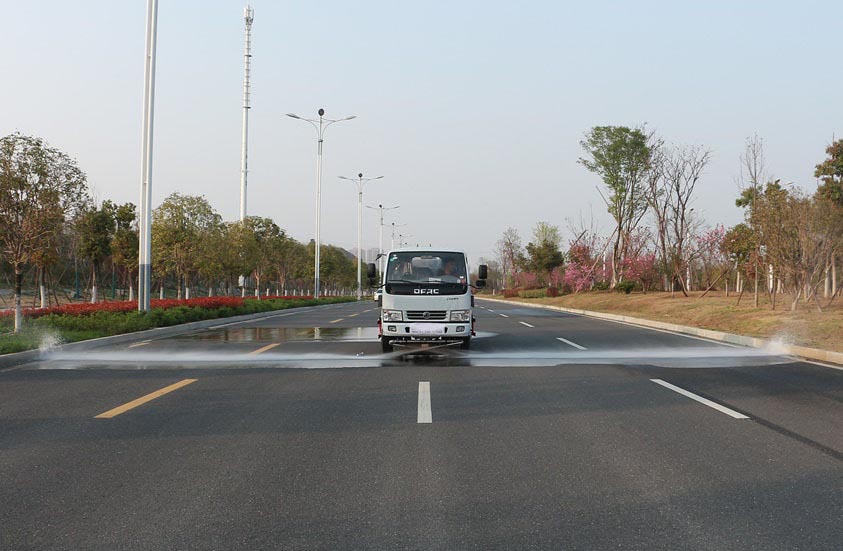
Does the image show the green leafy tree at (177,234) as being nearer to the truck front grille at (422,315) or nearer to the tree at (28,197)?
the tree at (28,197)

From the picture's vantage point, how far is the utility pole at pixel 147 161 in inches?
762

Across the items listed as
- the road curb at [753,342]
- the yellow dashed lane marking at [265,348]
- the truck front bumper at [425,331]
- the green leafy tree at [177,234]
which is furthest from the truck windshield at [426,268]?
the green leafy tree at [177,234]

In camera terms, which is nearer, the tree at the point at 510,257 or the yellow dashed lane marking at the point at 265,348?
the yellow dashed lane marking at the point at 265,348

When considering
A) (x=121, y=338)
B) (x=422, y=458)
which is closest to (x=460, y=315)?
(x=422, y=458)

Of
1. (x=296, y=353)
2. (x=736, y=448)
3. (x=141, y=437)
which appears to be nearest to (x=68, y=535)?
(x=141, y=437)

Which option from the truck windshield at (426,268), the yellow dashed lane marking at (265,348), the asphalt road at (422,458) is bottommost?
the asphalt road at (422,458)

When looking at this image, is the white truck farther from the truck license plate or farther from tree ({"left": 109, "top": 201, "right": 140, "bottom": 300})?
tree ({"left": 109, "top": 201, "right": 140, "bottom": 300})

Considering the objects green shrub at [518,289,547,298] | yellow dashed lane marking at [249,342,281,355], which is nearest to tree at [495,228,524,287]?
green shrub at [518,289,547,298]

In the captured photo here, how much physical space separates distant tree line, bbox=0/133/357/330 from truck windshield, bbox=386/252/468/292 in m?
9.95

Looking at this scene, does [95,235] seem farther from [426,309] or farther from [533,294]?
[533,294]

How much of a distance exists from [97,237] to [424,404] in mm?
34968

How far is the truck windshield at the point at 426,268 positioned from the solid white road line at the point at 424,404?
449 cm

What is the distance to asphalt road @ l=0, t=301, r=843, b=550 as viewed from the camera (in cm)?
396

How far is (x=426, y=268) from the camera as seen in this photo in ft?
46.1
